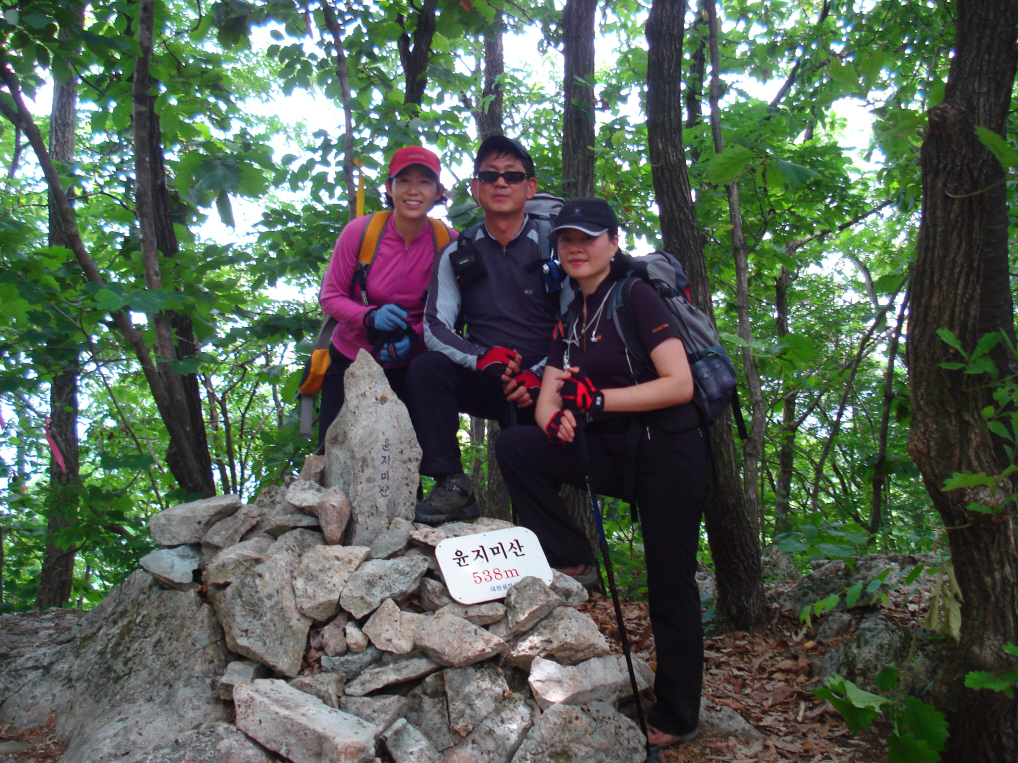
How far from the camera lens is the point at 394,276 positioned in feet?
13.3

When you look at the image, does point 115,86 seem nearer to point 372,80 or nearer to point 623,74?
point 372,80

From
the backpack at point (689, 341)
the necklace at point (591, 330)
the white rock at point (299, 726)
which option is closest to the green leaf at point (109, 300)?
the white rock at point (299, 726)

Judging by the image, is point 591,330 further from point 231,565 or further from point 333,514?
point 231,565

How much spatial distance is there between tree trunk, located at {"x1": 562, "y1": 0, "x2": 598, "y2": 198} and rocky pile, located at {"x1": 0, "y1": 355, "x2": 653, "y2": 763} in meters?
3.25

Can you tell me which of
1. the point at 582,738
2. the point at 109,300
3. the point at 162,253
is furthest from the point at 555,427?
the point at 162,253

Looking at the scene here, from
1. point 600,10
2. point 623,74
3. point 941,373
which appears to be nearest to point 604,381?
point 941,373

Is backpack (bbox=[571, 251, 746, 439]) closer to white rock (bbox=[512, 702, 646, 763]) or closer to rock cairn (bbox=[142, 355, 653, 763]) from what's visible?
rock cairn (bbox=[142, 355, 653, 763])

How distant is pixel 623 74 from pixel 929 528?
8039 mm

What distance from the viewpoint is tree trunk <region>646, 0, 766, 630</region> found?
444 centimetres

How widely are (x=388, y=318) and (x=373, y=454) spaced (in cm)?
80

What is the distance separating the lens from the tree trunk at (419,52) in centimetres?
623

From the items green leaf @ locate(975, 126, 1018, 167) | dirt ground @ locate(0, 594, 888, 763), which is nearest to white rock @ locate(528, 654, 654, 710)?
dirt ground @ locate(0, 594, 888, 763)

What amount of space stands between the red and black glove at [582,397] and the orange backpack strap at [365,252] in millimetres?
1658

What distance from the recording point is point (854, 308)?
1075 centimetres
